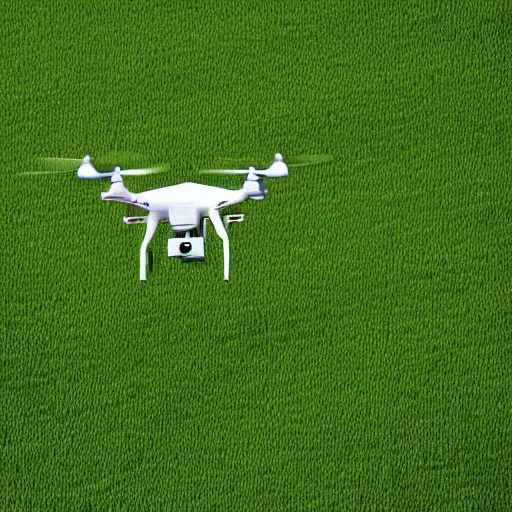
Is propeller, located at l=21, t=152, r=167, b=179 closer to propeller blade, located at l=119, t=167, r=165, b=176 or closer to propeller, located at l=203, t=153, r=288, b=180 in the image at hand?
propeller blade, located at l=119, t=167, r=165, b=176

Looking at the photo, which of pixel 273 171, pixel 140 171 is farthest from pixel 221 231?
pixel 140 171

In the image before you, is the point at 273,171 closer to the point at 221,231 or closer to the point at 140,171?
the point at 221,231

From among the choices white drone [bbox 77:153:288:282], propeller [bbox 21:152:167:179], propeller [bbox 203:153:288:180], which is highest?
propeller [bbox 21:152:167:179]

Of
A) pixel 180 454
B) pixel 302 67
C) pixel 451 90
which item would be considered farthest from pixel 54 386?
pixel 451 90

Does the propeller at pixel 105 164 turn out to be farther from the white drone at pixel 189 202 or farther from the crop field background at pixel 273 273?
the white drone at pixel 189 202

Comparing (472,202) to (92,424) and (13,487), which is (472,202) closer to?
(92,424)

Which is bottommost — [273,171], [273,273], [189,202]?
[273,273]

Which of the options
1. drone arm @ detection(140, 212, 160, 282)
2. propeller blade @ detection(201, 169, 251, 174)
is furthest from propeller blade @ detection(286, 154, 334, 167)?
drone arm @ detection(140, 212, 160, 282)
